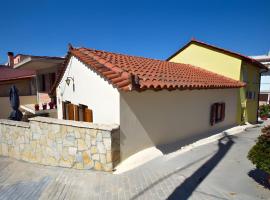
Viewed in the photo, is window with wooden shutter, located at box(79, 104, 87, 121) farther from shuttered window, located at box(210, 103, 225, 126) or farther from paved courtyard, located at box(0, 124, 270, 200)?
shuttered window, located at box(210, 103, 225, 126)

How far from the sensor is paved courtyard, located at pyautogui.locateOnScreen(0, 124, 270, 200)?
218 inches

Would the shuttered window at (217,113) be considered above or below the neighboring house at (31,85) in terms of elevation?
below

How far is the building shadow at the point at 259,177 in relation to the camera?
5958 millimetres

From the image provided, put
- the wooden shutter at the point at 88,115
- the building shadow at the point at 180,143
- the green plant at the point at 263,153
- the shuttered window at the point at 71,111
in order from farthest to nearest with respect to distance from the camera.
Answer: the shuttered window at the point at 71,111, the wooden shutter at the point at 88,115, the building shadow at the point at 180,143, the green plant at the point at 263,153

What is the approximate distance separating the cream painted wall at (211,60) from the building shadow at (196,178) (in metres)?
9.35

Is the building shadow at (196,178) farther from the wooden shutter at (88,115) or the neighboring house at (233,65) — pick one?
the neighboring house at (233,65)

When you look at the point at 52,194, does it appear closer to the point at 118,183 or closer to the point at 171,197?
the point at 118,183

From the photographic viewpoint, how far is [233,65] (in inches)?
655

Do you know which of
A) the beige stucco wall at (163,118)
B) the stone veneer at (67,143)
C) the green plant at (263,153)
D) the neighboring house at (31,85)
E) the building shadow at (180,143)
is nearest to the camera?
the green plant at (263,153)

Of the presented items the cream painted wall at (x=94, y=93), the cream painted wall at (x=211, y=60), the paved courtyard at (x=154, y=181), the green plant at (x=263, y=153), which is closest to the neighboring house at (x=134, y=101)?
the cream painted wall at (x=94, y=93)

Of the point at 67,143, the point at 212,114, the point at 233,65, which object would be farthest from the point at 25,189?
the point at 233,65

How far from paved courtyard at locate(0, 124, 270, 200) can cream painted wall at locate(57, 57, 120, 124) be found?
2.17 m

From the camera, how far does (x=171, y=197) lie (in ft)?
17.3

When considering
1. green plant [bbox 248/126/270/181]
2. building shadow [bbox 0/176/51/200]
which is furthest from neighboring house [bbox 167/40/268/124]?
building shadow [bbox 0/176/51/200]
